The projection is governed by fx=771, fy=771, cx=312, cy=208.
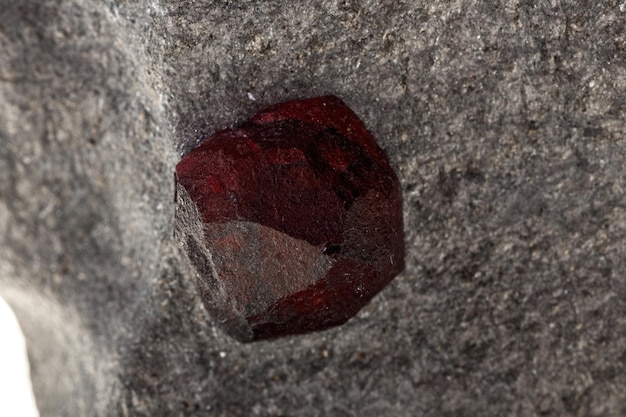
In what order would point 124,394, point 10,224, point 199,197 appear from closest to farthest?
point 10,224
point 124,394
point 199,197

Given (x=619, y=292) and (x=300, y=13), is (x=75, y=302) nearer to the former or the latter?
(x=300, y=13)

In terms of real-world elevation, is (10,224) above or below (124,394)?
above

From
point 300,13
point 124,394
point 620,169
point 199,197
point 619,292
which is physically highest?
point 300,13

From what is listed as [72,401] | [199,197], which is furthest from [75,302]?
[199,197]

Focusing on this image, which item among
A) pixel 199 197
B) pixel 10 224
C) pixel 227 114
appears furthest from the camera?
pixel 199 197

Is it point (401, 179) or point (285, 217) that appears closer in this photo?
point (401, 179)

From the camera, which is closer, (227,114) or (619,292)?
(619,292)
